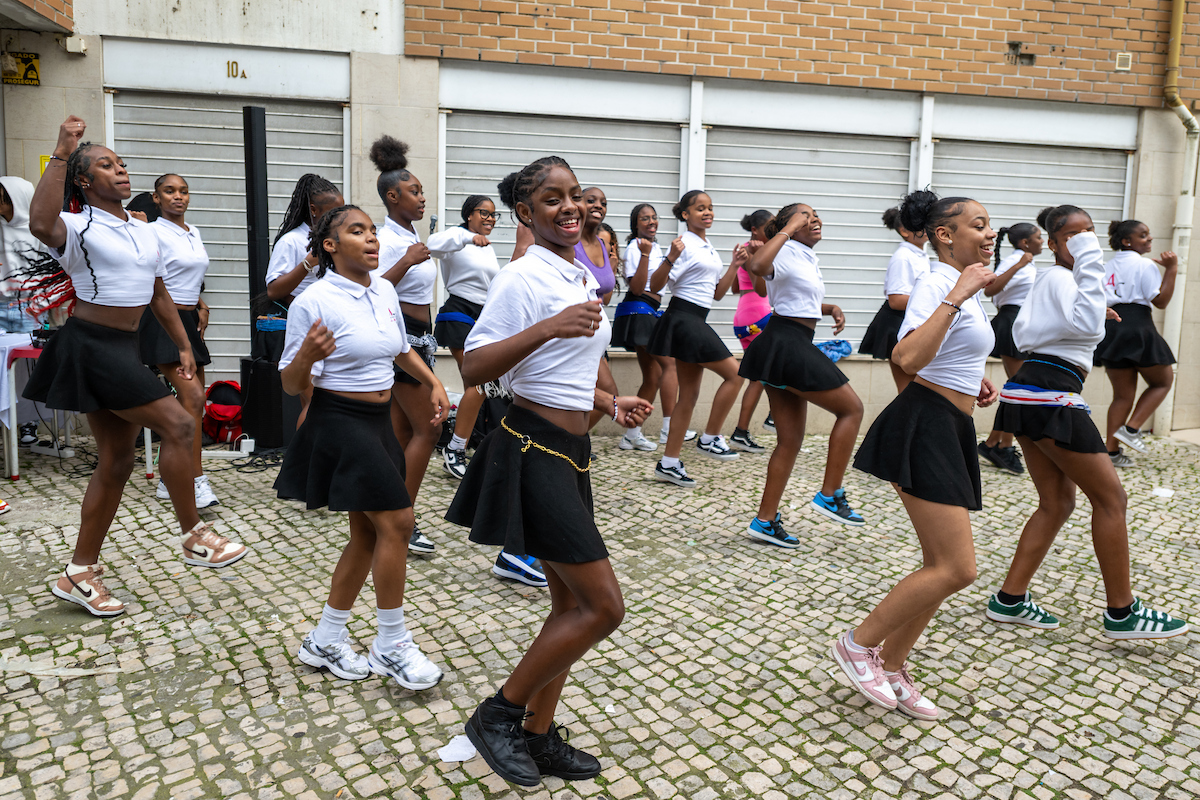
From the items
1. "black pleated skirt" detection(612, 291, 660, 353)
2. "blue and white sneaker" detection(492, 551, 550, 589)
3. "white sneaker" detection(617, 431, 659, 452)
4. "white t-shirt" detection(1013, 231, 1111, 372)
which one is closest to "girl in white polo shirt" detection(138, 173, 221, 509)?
"blue and white sneaker" detection(492, 551, 550, 589)

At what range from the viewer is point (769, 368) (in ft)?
19.0

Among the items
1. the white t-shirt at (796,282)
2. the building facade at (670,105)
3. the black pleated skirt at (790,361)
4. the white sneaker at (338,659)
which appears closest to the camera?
the white sneaker at (338,659)

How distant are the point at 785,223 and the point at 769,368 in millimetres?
883

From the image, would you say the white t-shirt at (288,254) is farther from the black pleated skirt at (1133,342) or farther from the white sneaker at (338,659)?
the black pleated skirt at (1133,342)

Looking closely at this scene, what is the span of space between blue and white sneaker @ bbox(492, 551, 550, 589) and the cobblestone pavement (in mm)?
83

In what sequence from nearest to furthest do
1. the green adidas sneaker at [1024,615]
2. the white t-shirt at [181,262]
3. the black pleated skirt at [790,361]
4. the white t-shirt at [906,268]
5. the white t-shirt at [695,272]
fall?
the green adidas sneaker at [1024,615], the black pleated skirt at [790,361], the white t-shirt at [181,262], the white t-shirt at [906,268], the white t-shirt at [695,272]

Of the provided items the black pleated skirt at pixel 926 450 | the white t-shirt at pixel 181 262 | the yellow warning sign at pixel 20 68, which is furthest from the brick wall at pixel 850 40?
→ the black pleated skirt at pixel 926 450

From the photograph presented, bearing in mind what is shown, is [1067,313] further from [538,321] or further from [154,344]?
[154,344]

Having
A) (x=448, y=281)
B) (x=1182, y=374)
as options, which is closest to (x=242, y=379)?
(x=448, y=281)

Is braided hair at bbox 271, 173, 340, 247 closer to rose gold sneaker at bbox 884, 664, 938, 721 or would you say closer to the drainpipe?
rose gold sneaker at bbox 884, 664, 938, 721

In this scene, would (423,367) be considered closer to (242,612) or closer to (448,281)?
(242,612)

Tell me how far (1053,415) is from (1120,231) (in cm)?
471

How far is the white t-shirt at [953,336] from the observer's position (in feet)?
12.1

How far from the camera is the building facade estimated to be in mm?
8336
